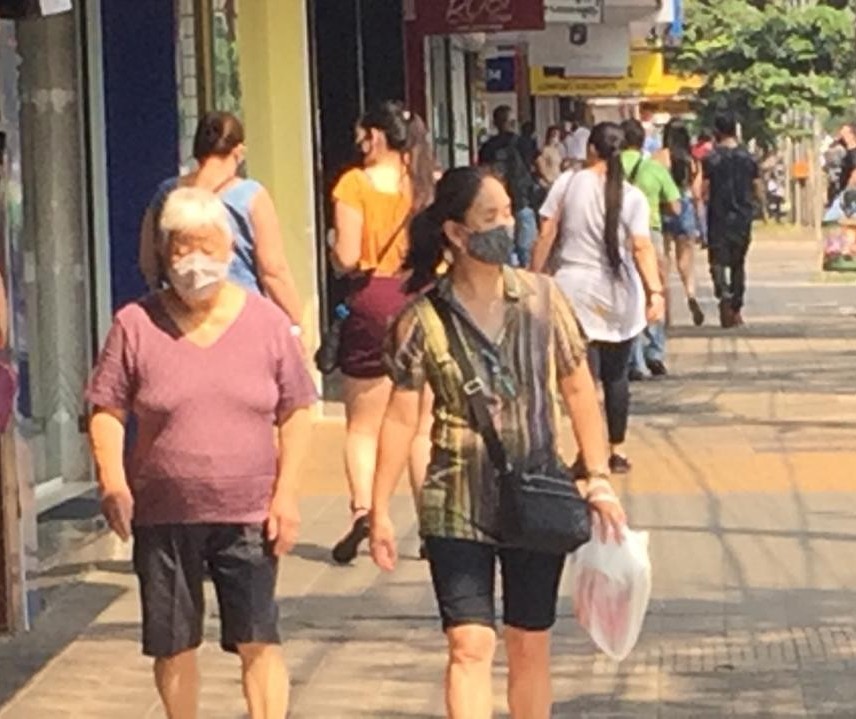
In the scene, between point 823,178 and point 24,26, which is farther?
point 823,178

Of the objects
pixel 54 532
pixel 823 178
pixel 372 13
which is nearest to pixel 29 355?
pixel 54 532

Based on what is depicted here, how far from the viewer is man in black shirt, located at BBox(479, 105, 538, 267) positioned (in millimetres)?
21562

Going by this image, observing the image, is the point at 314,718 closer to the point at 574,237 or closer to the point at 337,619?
the point at 337,619

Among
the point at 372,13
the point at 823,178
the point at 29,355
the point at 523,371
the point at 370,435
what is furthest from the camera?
the point at 823,178

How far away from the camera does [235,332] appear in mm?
7309

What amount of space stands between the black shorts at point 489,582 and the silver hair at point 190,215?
962mm

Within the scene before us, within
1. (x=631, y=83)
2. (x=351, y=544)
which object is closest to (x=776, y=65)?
(x=631, y=83)

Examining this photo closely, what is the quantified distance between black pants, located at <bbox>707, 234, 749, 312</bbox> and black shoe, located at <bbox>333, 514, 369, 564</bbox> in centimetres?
1366

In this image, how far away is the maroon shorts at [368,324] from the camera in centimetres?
1135

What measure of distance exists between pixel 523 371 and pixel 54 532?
4.81 metres

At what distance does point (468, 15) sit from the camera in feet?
75.0

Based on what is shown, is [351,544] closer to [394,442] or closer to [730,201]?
[394,442]

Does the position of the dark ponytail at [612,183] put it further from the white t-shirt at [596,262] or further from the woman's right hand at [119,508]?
the woman's right hand at [119,508]

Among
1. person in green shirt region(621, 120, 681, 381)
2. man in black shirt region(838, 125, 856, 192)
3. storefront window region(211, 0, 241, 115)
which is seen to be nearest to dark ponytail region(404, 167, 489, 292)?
storefront window region(211, 0, 241, 115)
